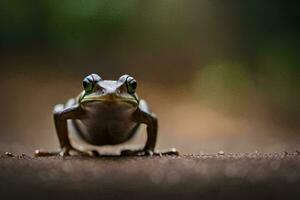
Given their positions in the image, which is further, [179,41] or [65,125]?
[179,41]

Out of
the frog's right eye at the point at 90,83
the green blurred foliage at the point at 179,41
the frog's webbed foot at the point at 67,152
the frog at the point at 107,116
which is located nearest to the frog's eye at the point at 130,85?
the frog at the point at 107,116

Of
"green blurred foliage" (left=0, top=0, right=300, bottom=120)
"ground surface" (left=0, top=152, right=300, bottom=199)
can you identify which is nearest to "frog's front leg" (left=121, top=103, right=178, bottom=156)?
"ground surface" (left=0, top=152, right=300, bottom=199)

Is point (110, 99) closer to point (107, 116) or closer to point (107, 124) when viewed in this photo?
point (107, 116)

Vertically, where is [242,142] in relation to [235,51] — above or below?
below

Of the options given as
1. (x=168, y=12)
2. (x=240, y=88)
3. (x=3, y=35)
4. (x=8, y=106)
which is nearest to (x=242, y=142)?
(x=240, y=88)

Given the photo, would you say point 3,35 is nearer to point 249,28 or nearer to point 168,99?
point 168,99

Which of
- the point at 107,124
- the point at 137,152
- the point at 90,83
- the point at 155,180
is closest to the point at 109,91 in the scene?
the point at 90,83

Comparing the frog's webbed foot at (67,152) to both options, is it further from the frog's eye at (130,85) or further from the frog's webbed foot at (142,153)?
the frog's eye at (130,85)

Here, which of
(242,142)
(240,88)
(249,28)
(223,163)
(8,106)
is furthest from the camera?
(249,28)
